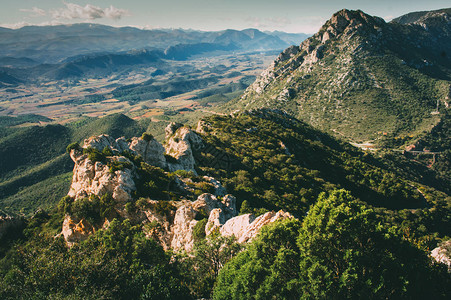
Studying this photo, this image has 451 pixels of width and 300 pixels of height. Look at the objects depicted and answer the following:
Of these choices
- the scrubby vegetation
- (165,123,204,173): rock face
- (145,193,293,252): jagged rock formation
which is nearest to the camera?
(145,193,293,252): jagged rock formation

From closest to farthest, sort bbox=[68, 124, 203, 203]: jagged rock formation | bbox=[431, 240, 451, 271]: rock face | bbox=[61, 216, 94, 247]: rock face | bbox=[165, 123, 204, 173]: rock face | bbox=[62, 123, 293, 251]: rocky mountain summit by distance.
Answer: bbox=[431, 240, 451, 271]: rock face → bbox=[62, 123, 293, 251]: rocky mountain summit → bbox=[61, 216, 94, 247]: rock face → bbox=[68, 124, 203, 203]: jagged rock formation → bbox=[165, 123, 204, 173]: rock face

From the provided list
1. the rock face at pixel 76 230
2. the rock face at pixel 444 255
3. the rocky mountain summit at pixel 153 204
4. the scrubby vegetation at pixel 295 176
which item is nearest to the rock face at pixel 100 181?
the rocky mountain summit at pixel 153 204

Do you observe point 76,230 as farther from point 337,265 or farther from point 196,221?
point 337,265

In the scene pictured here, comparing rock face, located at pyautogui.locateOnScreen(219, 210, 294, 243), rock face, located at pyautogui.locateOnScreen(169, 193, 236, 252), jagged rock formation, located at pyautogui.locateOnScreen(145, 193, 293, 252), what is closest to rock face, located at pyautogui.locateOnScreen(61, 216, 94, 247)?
jagged rock formation, located at pyautogui.locateOnScreen(145, 193, 293, 252)

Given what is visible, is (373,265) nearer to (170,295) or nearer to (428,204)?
(170,295)

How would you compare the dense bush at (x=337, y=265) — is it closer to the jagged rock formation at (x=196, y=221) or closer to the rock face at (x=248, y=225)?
the rock face at (x=248, y=225)

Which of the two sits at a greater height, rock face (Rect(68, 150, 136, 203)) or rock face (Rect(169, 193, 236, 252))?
rock face (Rect(68, 150, 136, 203))

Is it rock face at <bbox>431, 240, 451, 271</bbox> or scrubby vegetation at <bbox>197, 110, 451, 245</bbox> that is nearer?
rock face at <bbox>431, 240, 451, 271</bbox>

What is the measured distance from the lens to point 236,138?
109125mm

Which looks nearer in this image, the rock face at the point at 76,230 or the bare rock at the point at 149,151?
the rock face at the point at 76,230

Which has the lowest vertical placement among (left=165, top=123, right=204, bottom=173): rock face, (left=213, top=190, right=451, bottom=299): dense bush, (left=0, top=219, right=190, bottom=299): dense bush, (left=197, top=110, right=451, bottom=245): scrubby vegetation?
(left=197, top=110, right=451, bottom=245): scrubby vegetation

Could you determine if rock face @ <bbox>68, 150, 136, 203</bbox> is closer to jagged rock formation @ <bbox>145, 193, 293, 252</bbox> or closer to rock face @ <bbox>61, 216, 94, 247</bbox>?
rock face @ <bbox>61, 216, 94, 247</bbox>

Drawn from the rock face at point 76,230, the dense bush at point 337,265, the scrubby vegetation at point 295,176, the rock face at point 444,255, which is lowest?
the scrubby vegetation at point 295,176

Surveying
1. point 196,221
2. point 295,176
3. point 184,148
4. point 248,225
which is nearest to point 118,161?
point 196,221
